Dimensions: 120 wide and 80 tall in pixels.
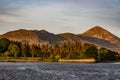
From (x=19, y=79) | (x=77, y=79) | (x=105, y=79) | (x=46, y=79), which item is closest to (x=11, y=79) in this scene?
(x=19, y=79)

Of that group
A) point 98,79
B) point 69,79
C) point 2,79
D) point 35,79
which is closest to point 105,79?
point 98,79

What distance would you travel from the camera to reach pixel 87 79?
4129 inches

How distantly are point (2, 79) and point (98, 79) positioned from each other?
83.6ft

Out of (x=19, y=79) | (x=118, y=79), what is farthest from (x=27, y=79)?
(x=118, y=79)

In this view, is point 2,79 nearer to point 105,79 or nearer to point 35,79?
point 35,79

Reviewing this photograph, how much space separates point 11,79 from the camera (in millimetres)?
100188

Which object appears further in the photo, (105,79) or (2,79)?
(105,79)

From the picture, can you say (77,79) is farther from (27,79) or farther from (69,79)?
(27,79)

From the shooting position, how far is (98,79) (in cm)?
10588

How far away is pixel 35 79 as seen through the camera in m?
103

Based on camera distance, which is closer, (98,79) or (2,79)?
(2,79)

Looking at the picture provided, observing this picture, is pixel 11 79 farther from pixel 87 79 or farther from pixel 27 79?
pixel 87 79

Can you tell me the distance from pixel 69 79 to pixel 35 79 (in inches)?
347

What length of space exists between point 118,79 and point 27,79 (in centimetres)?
2404
